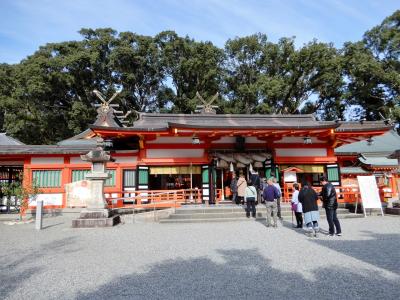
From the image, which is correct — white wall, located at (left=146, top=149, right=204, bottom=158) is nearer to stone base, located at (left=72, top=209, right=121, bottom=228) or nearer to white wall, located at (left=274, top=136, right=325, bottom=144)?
white wall, located at (left=274, top=136, right=325, bottom=144)

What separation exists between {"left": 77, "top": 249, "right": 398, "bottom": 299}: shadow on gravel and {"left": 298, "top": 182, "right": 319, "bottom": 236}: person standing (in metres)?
3.07

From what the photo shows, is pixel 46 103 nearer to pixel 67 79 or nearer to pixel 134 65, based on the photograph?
pixel 67 79

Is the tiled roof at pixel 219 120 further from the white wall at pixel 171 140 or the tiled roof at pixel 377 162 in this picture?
the tiled roof at pixel 377 162

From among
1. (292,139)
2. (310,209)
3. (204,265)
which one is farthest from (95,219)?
(292,139)

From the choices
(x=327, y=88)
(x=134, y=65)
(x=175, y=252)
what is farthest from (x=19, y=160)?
(x=327, y=88)

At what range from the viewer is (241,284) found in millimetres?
4238

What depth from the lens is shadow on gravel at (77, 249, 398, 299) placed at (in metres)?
3.83

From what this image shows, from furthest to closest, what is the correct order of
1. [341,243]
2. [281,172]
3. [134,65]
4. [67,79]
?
[134,65], [67,79], [281,172], [341,243]

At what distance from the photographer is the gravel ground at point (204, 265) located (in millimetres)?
3979

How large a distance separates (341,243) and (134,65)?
3040 centimetres

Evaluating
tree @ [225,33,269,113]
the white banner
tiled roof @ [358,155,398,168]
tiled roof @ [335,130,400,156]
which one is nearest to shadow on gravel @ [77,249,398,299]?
the white banner

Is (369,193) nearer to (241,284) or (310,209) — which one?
(310,209)

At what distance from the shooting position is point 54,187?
16.2 meters

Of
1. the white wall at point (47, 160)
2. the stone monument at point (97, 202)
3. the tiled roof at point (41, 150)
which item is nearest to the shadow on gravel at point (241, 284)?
the stone monument at point (97, 202)
